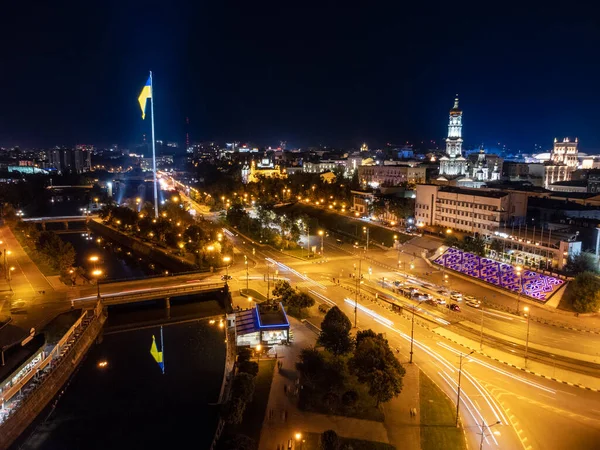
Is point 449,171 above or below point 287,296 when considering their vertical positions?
above

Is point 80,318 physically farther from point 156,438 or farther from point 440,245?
point 440,245

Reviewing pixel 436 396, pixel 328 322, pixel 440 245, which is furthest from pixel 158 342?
pixel 440 245

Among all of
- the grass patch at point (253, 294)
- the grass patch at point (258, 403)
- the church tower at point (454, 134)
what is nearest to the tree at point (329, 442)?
the grass patch at point (258, 403)

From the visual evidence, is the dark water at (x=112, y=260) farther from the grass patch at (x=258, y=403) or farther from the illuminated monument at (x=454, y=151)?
the illuminated monument at (x=454, y=151)

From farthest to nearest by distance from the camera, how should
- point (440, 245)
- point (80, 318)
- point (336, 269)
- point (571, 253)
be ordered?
point (440, 245), point (336, 269), point (571, 253), point (80, 318)

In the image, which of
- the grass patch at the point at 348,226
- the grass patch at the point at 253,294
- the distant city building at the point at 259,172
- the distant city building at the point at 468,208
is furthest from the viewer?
the distant city building at the point at 259,172

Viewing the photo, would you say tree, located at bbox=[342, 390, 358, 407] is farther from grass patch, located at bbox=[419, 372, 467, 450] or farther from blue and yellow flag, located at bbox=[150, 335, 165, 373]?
blue and yellow flag, located at bbox=[150, 335, 165, 373]
